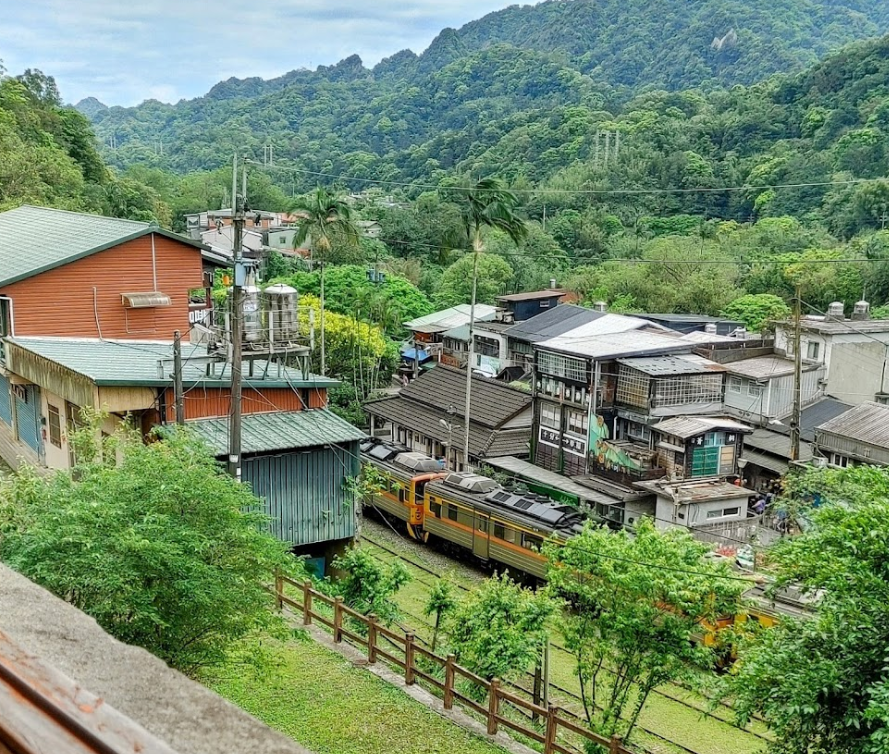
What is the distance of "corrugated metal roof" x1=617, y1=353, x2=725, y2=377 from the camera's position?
27703 millimetres

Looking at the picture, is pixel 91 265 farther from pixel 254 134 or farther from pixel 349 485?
pixel 254 134

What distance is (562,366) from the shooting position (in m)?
29.4

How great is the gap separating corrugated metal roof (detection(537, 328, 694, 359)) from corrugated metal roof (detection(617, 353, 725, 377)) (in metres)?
0.28

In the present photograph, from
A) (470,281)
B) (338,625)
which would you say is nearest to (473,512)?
(338,625)

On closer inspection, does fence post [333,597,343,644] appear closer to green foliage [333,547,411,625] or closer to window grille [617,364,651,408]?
green foliage [333,547,411,625]

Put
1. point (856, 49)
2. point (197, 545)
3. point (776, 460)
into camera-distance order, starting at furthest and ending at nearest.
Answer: point (856, 49)
point (776, 460)
point (197, 545)

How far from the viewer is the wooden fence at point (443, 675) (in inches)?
427

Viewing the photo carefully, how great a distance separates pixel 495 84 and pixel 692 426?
343 ft

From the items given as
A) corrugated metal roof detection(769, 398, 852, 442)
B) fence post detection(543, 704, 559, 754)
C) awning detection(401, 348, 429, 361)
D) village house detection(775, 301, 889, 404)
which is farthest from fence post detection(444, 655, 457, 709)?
awning detection(401, 348, 429, 361)

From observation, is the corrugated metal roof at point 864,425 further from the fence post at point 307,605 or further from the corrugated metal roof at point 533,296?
the fence post at point 307,605

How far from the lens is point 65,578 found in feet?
27.1

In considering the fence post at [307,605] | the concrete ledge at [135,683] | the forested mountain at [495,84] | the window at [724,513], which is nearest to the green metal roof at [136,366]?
the fence post at [307,605]

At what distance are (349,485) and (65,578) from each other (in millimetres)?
9201

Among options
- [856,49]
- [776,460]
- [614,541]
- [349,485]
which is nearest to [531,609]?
[614,541]
